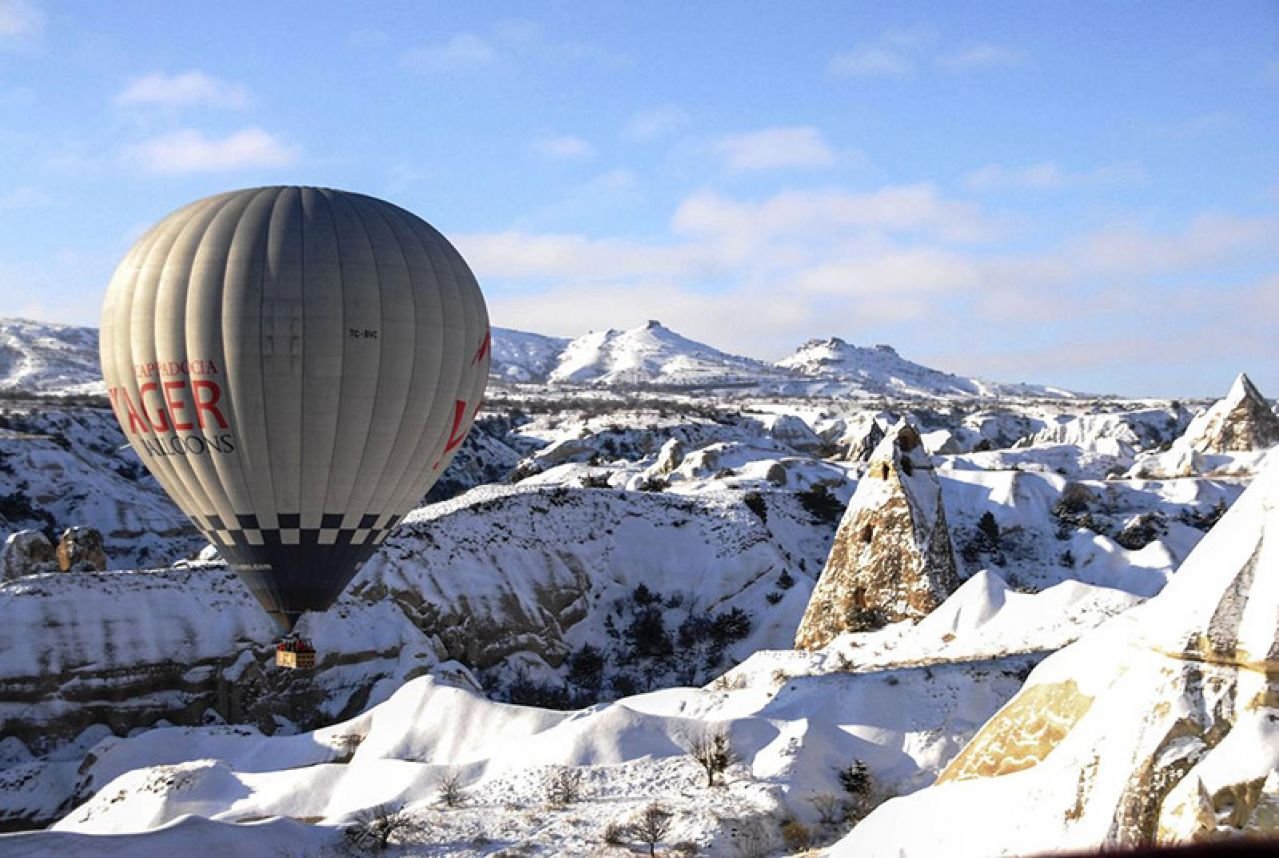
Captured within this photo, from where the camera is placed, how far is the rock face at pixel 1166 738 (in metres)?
12.1

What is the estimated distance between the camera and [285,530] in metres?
29.1

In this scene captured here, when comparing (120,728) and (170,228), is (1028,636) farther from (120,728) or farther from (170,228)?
(120,728)

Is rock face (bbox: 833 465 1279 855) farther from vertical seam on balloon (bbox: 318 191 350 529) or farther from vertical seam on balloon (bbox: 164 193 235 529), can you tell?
vertical seam on balloon (bbox: 164 193 235 529)

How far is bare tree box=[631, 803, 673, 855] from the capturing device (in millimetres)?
21719

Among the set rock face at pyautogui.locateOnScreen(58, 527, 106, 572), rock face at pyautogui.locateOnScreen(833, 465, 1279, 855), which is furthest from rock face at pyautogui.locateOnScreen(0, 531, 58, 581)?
rock face at pyautogui.locateOnScreen(833, 465, 1279, 855)

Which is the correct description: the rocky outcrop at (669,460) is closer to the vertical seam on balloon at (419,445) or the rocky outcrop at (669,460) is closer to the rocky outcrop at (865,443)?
the rocky outcrop at (865,443)

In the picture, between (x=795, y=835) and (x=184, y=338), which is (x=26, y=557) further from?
(x=795, y=835)

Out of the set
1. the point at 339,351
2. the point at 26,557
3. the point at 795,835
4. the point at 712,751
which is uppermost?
the point at 339,351

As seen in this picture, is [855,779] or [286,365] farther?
[286,365]

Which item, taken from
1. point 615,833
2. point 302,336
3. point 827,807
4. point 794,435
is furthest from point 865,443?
point 615,833

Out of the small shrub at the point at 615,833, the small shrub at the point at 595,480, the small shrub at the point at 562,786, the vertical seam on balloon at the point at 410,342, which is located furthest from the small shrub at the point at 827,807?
the small shrub at the point at 595,480

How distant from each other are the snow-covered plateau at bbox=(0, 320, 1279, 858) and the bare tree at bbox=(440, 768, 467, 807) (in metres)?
0.19

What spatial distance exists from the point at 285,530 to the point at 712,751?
12.8 m

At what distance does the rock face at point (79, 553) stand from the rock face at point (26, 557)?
1.65ft
